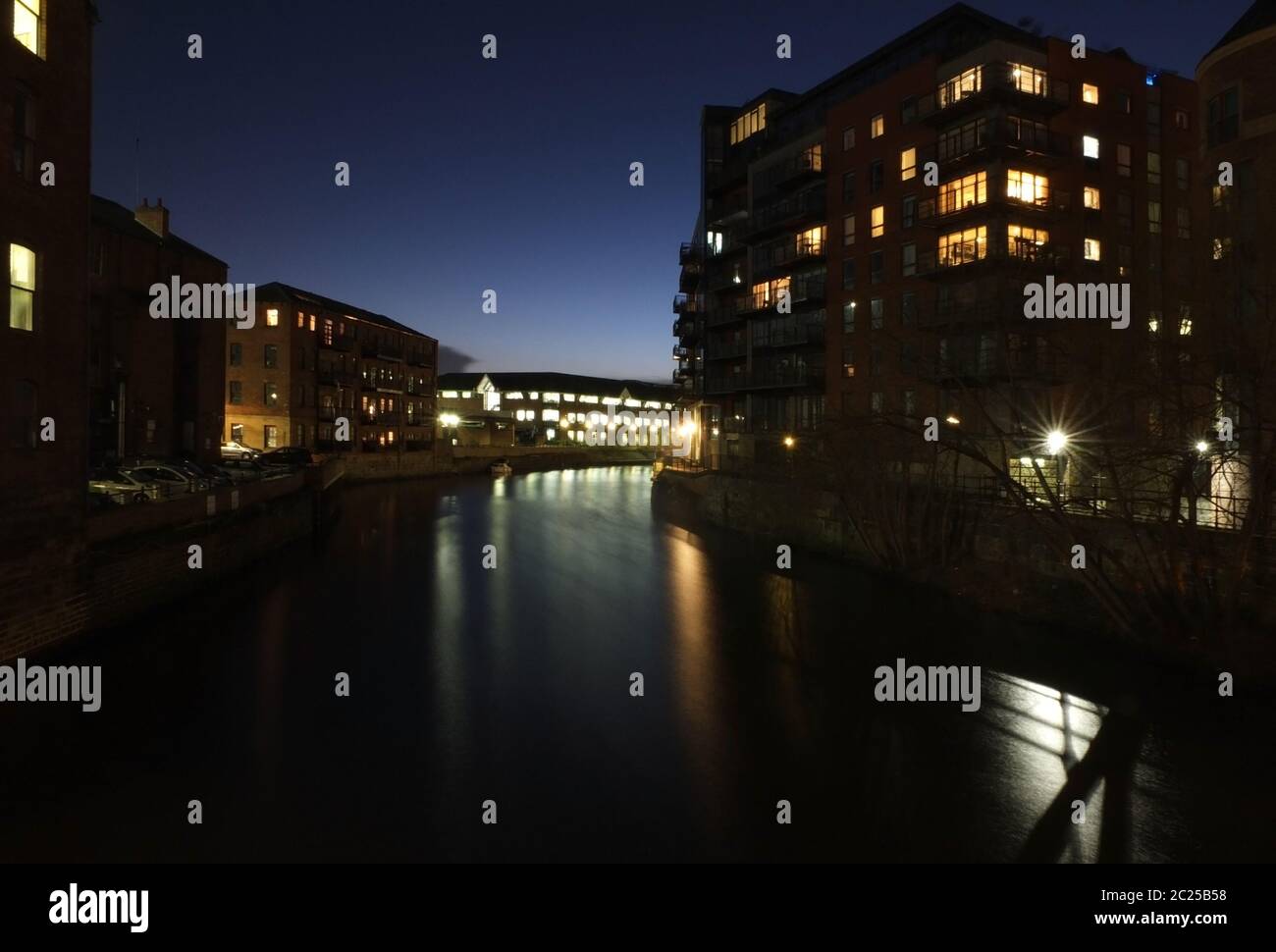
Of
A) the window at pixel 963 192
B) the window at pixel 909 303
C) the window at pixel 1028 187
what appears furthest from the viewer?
the window at pixel 909 303

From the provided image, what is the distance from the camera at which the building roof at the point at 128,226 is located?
32375 millimetres

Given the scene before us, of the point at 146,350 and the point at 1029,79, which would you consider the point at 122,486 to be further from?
the point at 1029,79

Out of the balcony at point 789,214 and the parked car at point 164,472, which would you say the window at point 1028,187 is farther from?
the parked car at point 164,472

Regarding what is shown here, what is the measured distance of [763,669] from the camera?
14.6 metres

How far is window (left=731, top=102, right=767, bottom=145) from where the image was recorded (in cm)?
4425

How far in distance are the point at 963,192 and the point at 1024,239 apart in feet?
14.3

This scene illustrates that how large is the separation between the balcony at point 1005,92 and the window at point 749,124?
612 inches

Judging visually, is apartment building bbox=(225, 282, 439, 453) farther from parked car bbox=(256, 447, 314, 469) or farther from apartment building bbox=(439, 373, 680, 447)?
apartment building bbox=(439, 373, 680, 447)

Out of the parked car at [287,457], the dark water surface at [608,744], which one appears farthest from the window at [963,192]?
the parked car at [287,457]

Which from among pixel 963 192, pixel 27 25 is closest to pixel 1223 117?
pixel 963 192

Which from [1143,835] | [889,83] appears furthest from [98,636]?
[889,83]

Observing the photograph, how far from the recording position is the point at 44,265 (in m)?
12.9

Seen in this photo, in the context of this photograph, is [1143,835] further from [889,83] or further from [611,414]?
[611,414]
